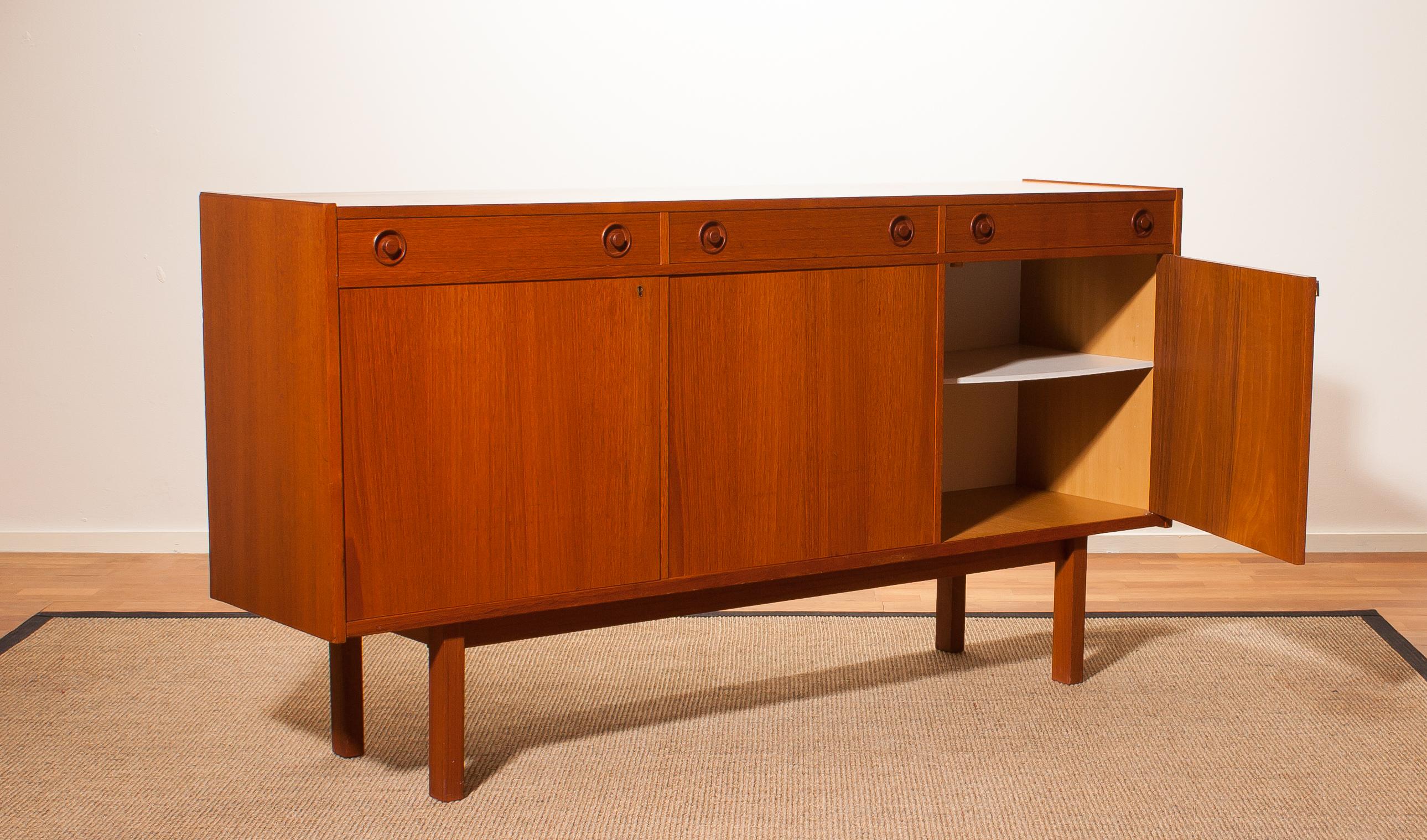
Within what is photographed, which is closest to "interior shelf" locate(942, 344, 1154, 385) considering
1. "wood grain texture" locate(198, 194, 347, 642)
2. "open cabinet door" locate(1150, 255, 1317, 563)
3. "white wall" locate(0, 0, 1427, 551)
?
"open cabinet door" locate(1150, 255, 1317, 563)

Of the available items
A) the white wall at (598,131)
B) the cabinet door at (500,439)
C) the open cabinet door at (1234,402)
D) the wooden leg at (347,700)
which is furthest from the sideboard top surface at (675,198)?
the white wall at (598,131)

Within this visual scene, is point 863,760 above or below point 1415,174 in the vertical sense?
below

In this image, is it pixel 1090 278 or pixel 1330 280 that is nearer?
pixel 1090 278

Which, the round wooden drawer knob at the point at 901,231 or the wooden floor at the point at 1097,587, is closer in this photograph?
the round wooden drawer knob at the point at 901,231

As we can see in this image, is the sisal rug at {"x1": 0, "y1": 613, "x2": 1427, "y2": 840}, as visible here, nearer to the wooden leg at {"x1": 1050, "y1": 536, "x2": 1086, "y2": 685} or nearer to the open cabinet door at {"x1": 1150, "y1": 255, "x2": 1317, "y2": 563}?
the wooden leg at {"x1": 1050, "y1": 536, "x2": 1086, "y2": 685}

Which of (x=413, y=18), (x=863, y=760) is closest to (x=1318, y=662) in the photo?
(x=863, y=760)

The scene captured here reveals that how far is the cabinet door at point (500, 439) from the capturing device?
216cm

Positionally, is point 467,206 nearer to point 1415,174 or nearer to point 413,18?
point 413,18

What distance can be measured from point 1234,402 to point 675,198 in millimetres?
1103

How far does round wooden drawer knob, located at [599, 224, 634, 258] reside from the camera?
229cm

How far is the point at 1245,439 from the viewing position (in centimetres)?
264

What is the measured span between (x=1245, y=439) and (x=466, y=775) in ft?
4.99

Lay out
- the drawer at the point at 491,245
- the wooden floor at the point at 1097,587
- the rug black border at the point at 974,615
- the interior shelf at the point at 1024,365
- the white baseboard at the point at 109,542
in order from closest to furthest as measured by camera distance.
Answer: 1. the drawer at the point at 491,245
2. the interior shelf at the point at 1024,365
3. the rug black border at the point at 974,615
4. the wooden floor at the point at 1097,587
5. the white baseboard at the point at 109,542

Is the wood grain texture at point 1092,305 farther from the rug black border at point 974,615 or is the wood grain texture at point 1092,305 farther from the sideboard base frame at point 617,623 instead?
the rug black border at point 974,615
